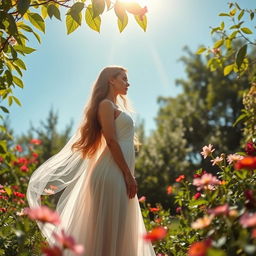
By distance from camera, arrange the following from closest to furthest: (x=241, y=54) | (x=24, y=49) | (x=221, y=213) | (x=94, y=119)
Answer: (x=221, y=213) → (x=241, y=54) → (x=24, y=49) → (x=94, y=119)

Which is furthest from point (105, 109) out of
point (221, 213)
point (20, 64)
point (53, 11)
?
point (221, 213)

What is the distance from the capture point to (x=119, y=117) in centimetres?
279

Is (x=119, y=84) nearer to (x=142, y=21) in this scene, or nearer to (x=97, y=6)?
(x=142, y=21)

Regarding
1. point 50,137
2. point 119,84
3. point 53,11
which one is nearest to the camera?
point 53,11

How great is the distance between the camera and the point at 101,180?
2.64m

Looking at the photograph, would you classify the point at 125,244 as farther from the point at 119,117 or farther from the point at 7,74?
the point at 7,74

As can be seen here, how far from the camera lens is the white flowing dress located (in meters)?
2.54

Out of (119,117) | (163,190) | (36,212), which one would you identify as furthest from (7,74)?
(163,190)

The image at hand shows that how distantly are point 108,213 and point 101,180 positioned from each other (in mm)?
234

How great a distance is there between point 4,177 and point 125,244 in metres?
4.64

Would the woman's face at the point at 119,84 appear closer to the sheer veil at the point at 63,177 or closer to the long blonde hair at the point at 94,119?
the long blonde hair at the point at 94,119

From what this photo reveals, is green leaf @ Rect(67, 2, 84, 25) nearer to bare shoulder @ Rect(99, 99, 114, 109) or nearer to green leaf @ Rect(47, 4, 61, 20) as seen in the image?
green leaf @ Rect(47, 4, 61, 20)

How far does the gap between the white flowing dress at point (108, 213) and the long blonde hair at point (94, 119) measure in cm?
14

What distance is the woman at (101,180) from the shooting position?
2.58 metres
